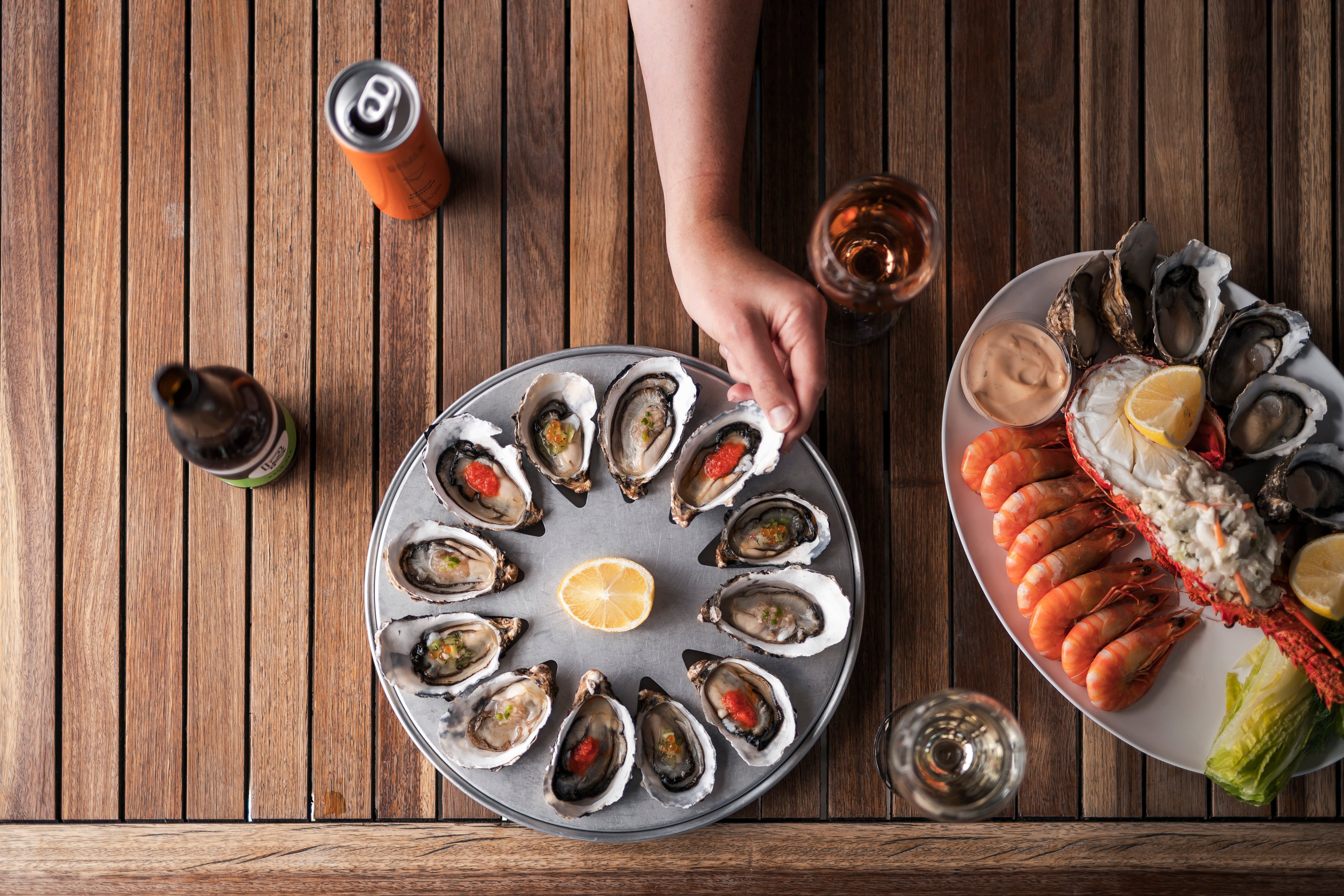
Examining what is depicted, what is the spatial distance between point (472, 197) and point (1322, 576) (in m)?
1.72

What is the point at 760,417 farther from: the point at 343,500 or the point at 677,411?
the point at 343,500

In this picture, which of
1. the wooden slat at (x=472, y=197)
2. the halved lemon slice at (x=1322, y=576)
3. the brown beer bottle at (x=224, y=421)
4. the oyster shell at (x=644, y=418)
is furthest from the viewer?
the wooden slat at (x=472, y=197)

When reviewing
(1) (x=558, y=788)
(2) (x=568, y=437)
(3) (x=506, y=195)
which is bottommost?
(1) (x=558, y=788)

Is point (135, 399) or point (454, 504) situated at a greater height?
point (135, 399)

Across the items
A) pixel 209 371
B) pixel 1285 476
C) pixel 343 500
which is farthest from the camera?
pixel 343 500

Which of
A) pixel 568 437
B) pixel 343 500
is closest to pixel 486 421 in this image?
pixel 568 437

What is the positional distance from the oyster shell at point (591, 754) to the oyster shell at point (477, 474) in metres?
0.33

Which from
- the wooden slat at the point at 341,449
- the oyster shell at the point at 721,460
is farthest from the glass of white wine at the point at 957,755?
the wooden slat at the point at 341,449

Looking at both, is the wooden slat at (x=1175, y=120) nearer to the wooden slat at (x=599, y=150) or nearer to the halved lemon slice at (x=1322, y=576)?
the halved lemon slice at (x=1322, y=576)

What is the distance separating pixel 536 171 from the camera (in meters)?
1.60

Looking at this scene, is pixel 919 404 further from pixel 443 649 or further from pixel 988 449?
pixel 443 649

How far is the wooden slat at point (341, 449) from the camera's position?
1.52 m

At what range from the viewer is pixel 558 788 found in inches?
56.1

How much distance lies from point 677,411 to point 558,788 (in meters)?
0.72
